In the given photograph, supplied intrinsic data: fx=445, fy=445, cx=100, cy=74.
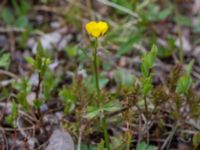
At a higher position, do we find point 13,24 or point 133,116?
point 13,24

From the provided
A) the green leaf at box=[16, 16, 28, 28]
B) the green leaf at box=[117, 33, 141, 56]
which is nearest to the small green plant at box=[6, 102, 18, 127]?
the green leaf at box=[117, 33, 141, 56]

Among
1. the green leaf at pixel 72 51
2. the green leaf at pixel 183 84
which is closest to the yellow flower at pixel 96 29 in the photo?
the green leaf at pixel 183 84

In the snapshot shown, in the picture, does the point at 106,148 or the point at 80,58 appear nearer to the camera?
the point at 106,148

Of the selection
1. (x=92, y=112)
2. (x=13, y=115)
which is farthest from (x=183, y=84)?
(x=13, y=115)

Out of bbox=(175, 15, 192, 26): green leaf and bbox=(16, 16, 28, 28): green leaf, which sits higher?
bbox=(16, 16, 28, 28): green leaf

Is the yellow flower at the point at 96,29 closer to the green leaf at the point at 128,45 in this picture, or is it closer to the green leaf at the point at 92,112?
the green leaf at the point at 92,112

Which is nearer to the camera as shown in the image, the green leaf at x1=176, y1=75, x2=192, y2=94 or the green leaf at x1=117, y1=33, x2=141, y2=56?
the green leaf at x1=176, y1=75, x2=192, y2=94

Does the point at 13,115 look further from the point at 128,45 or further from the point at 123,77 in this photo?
the point at 128,45

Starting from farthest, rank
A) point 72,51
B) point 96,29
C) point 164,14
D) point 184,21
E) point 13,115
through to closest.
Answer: point 184,21 → point 164,14 → point 72,51 → point 13,115 → point 96,29

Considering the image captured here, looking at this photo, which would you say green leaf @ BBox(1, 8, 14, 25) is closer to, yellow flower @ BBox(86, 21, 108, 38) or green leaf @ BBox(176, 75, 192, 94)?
yellow flower @ BBox(86, 21, 108, 38)

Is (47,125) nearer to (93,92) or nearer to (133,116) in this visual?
(93,92)

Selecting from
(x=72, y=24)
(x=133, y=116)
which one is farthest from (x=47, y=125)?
(x=72, y=24)
